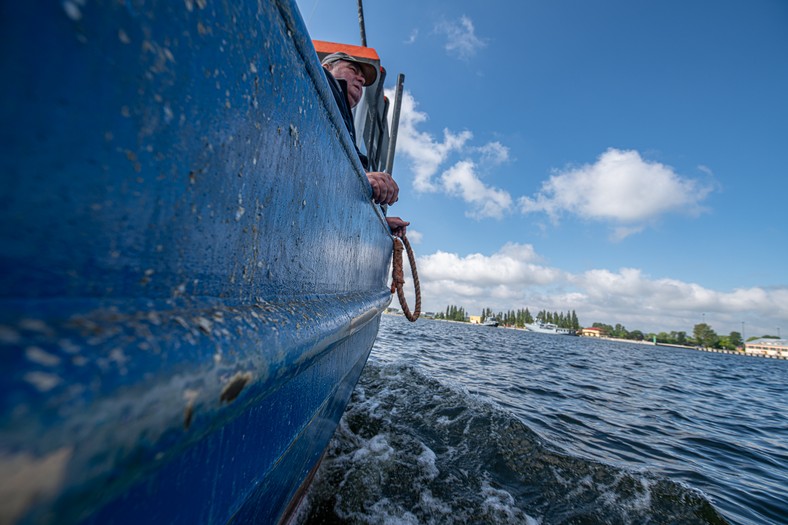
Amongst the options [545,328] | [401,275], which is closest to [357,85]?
[401,275]

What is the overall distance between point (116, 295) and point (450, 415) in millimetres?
4244

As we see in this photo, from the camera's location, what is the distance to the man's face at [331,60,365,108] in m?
2.51

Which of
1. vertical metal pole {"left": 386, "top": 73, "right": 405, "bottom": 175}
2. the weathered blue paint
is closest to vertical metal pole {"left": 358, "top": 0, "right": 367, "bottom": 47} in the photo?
vertical metal pole {"left": 386, "top": 73, "right": 405, "bottom": 175}

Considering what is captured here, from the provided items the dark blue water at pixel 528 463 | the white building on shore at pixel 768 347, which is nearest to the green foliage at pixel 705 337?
the white building on shore at pixel 768 347

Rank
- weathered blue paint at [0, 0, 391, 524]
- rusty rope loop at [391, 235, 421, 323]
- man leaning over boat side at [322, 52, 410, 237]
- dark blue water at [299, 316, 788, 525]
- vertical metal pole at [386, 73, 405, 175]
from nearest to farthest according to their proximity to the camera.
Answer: weathered blue paint at [0, 0, 391, 524] < man leaning over boat side at [322, 52, 410, 237] < dark blue water at [299, 316, 788, 525] < rusty rope loop at [391, 235, 421, 323] < vertical metal pole at [386, 73, 405, 175]

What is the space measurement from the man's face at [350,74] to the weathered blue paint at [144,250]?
181 cm

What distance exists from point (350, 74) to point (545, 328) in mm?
103465

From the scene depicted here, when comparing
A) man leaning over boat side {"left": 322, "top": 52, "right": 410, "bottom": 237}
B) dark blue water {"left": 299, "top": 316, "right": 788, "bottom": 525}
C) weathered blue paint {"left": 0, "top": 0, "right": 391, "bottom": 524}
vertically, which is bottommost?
dark blue water {"left": 299, "top": 316, "right": 788, "bottom": 525}

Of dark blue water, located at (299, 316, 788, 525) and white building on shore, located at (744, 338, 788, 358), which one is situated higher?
white building on shore, located at (744, 338, 788, 358)

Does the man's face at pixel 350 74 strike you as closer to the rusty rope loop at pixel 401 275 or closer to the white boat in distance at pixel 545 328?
the rusty rope loop at pixel 401 275

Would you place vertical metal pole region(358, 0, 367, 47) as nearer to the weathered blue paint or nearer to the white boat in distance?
the weathered blue paint

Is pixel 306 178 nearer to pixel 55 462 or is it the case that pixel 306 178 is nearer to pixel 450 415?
pixel 55 462

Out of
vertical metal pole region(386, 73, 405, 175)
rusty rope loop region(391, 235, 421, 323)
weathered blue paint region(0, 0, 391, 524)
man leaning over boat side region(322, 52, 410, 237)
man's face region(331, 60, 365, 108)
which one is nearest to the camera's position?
weathered blue paint region(0, 0, 391, 524)

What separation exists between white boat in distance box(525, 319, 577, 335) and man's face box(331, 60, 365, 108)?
3971 inches
